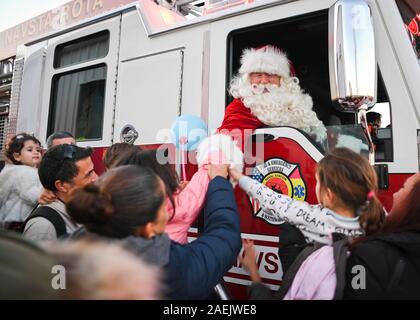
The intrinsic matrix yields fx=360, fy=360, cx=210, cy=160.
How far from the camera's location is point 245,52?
234 cm

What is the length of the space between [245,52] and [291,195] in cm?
101

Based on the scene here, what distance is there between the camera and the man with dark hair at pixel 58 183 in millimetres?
1512

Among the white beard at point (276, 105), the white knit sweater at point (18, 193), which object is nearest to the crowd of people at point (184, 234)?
the white beard at point (276, 105)

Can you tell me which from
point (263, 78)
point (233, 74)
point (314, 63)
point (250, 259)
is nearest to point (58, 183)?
point (250, 259)

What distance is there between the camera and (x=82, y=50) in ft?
10.1

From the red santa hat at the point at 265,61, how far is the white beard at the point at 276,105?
0.09m

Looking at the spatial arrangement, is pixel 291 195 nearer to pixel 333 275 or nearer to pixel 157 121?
pixel 333 275

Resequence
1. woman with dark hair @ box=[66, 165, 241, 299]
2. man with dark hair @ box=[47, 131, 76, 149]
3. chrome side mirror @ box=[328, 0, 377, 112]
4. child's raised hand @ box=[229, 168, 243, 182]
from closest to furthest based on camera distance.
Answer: woman with dark hair @ box=[66, 165, 241, 299], chrome side mirror @ box=[328, 0, 377, 112], child's raised hand @ box=[229, 168, 243, 182], man with dark hair @ box=[47, 131, 76, 149]

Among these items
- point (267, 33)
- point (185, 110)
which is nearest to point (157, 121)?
point (185, 110)

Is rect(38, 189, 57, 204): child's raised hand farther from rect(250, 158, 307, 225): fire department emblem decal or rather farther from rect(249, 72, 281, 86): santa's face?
rect(249, 72, 281, 86): santa's face

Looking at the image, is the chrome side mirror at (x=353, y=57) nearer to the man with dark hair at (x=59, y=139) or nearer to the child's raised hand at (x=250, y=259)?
the child's raised hand at (x=250, y=259)

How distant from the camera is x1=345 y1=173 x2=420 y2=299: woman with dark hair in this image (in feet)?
3.73

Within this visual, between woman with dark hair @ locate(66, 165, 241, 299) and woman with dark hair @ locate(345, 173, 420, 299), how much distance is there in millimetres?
446
